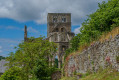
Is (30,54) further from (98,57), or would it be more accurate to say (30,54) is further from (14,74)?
(98,57)

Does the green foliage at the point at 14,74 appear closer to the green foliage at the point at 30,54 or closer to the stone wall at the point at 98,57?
the green foliage at the point at 30,54

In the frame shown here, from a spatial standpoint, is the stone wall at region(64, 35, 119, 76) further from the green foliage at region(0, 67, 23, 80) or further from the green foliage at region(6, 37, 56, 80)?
the green foliage at region(0, 67, 23, 80)

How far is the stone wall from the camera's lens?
30.0ft

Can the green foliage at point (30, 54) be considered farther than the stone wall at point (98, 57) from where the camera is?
Yes

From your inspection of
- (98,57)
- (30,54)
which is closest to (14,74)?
(30,54)

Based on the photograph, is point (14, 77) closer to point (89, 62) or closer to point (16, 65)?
point (16, 65)

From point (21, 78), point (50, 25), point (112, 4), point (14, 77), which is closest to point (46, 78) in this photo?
point (21, 78)

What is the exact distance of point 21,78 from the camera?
2450 centimetres

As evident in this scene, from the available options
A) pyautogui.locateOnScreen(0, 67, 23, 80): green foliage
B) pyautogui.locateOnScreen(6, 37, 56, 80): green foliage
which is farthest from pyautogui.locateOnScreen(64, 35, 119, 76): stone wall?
pyautogui.locateOnScreen(0, 67, 23, 80): green foliage

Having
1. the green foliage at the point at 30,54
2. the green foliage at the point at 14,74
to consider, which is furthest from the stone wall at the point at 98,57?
the green foliage at the point at 14,74

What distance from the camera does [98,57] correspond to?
11.1 metres

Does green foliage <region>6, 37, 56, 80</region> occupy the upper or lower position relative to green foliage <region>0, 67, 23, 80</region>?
upper

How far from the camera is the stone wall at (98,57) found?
360 inches

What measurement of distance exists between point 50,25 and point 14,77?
45.0 meters
